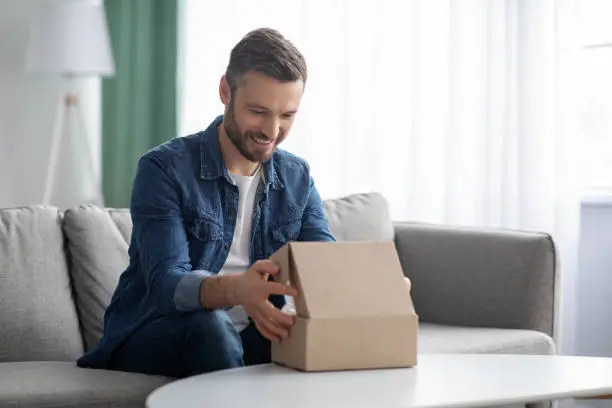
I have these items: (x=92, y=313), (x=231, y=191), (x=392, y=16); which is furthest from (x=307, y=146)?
(x=231, y=191)

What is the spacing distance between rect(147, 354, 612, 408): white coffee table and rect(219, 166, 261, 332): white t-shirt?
317 millimetres

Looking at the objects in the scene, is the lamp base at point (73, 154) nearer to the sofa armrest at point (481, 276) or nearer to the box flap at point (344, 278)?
the sofa armrest at point (481, 276)

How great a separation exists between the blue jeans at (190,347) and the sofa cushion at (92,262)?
1.26 feet

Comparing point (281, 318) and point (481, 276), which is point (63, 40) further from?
point (281, 318)

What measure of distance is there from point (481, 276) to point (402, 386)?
135 centimetres

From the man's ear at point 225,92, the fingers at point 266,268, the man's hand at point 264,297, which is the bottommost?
the man's hand at point 264,297

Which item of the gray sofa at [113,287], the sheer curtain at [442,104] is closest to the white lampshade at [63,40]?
the sheer curtain at [442,104]

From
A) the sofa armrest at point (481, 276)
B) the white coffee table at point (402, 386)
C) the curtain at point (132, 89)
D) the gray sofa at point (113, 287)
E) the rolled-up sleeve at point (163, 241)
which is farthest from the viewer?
the curtain at point (132, 89)

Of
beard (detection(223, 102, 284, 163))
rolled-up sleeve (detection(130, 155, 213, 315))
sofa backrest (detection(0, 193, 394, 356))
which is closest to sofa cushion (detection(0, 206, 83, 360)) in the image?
sofa backrest (detection(0, 193, 394, 356))

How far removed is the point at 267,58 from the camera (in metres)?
1.97

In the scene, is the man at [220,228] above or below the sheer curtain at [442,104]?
below

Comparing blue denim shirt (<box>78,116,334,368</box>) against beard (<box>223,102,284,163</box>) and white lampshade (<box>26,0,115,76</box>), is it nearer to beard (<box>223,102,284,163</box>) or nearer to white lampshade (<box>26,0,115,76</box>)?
beard (<box>223,102,284,163</box>)

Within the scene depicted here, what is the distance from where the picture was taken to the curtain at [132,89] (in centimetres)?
407

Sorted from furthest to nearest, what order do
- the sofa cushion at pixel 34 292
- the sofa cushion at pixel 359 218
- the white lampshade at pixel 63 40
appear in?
1. the white lampshade at pixel 63 40
2. the sofa cushion at pixel 359 218
3. the sofa cushion at pixel 34 292
